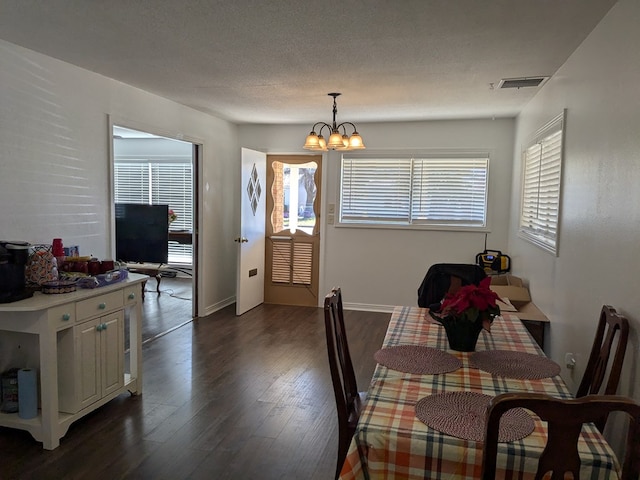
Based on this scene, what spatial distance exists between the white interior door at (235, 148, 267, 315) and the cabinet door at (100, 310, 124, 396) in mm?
2425

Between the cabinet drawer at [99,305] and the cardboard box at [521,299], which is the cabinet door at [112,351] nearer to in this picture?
the cabinet drawer at [99,305]

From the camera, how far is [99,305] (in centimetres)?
300

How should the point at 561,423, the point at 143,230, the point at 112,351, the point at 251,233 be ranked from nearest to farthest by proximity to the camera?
the point at 561,423 < the point at 112,351 < the point at 143,230 < the point at 251,233

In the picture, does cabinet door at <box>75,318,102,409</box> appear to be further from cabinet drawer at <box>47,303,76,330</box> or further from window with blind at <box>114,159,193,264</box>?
window with blind at <box>114,159,193,264</box>

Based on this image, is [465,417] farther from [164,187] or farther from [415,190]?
[164,187]

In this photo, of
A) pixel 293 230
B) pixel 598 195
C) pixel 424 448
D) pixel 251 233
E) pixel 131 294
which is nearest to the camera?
pixel 424 448

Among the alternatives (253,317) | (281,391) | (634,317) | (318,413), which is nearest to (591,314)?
(634,317)

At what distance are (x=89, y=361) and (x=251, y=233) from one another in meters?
3.13

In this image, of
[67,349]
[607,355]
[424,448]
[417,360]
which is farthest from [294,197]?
[424,448]

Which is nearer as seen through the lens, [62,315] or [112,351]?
[62,315]

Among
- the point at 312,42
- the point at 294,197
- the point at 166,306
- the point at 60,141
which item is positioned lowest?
the point at 166,306

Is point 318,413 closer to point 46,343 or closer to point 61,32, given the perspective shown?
point 46,343

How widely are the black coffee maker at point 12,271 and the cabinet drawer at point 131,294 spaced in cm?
66

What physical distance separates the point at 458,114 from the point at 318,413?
3677mm
